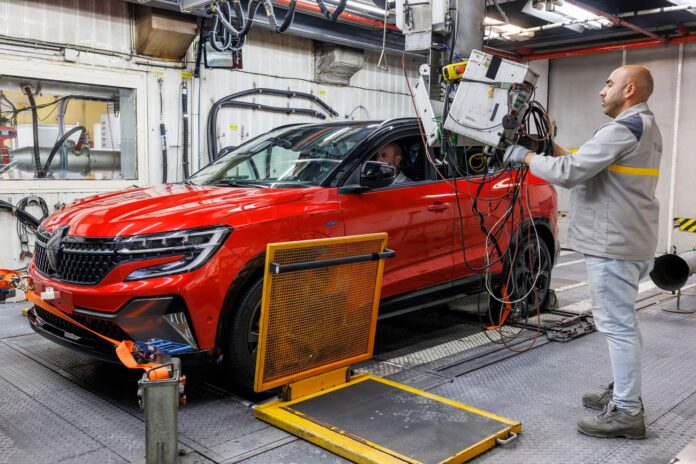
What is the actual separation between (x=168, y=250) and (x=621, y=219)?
2.34 metres

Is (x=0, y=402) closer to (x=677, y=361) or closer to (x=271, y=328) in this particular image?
(x=271, y=328)

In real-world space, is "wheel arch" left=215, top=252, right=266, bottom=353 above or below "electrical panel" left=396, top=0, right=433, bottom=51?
below

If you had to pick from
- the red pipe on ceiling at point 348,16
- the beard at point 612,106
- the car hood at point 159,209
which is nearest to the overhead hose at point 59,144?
the red pipe on ceiling at point 348,16

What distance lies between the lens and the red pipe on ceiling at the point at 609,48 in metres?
9.91

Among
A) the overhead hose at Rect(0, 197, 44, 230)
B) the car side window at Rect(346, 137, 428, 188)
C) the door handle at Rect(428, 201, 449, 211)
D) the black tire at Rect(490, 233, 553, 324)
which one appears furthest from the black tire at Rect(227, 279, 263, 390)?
the overhead hose at Rect(0, 197, 44, 230)

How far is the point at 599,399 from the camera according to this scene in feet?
11.6

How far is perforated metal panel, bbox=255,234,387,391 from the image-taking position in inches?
121

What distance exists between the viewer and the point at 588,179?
10.4 ft

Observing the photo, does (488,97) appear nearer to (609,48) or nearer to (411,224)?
(411,224)

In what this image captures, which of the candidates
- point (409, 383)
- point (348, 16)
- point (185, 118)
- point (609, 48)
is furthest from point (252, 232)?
point (609, 48)

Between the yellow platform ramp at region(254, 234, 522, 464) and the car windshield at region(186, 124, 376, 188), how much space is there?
0.85m

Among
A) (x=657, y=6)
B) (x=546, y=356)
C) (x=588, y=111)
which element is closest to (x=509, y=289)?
(x=546, y=356)

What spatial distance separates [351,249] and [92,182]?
4.62 metres

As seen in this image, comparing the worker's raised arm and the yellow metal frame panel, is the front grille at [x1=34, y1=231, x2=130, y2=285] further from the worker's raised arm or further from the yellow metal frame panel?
the worker's raised arm
